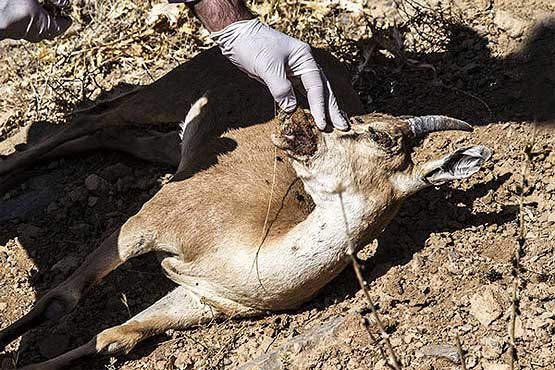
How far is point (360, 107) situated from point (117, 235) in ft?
5.04

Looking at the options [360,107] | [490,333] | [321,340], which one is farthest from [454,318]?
[360,107]

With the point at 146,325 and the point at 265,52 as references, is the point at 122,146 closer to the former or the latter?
the point at 146,325

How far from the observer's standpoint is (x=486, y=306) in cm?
412

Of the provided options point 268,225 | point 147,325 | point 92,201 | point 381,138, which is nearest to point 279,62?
point 381,138

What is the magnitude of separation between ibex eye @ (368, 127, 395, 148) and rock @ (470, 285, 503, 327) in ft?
2.56

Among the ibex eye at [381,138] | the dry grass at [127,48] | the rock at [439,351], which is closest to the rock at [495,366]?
the rock at [439,351]

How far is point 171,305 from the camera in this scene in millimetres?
4523

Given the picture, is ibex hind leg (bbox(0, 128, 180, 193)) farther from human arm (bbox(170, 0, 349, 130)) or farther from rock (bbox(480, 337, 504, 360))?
rock (bbox(480, 337, 504, 360))

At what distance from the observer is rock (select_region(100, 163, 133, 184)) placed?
5.66 meters

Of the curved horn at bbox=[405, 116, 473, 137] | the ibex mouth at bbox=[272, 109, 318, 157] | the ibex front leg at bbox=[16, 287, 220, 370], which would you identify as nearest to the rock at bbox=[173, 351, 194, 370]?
the ibex front leg at bbox=[16, 287, 220, 370]

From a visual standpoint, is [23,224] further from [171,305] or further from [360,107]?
[360,107]

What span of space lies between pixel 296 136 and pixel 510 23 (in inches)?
91.0

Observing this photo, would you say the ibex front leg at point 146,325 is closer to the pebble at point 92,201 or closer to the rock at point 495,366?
the pebble at point 92,201

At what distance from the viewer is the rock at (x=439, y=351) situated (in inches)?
154
